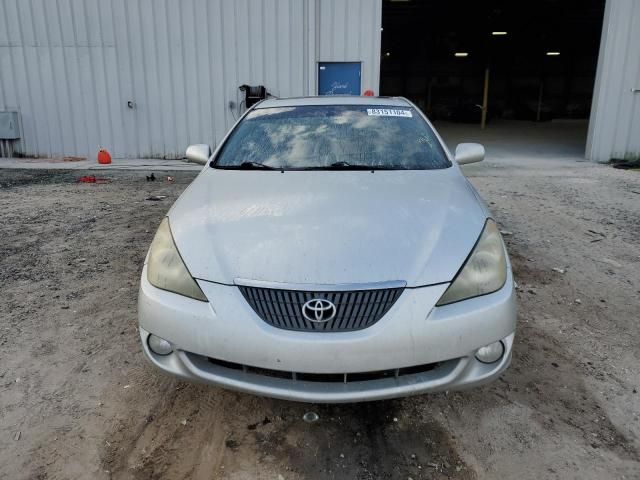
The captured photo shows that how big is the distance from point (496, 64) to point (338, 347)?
105 feet

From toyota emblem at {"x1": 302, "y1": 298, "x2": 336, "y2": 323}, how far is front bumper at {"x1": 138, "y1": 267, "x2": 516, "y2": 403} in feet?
0.20

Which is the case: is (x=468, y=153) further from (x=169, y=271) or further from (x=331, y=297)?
(x=169, y=271)

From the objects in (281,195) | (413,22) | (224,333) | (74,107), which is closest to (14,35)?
(74,107)

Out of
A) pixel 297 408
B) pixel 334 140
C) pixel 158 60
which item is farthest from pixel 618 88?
pixel 297 408

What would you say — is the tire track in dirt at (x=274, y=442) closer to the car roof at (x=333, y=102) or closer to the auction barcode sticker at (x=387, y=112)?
the auction barcode sticker at (x=387, y=112)

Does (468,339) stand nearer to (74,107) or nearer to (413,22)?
(74,107)

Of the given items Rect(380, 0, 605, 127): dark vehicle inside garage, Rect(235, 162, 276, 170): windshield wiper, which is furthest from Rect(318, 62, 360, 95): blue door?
Rect(380, 0, 605, 127): dark vehicle inside garage

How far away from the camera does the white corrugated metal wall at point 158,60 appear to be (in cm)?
962

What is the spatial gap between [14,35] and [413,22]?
22.0 m

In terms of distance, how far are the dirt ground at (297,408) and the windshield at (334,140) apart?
4.21 feet

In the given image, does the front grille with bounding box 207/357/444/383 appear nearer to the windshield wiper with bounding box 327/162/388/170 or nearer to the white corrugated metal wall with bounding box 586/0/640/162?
the windshield wiper with bounding box 327/162/388/170

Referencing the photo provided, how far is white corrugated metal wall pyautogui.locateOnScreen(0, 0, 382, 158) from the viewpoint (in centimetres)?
962

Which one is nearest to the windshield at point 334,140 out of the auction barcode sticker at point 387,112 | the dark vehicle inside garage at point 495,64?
the auction barcode sticker at point 387,112

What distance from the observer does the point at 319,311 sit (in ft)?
6.12
